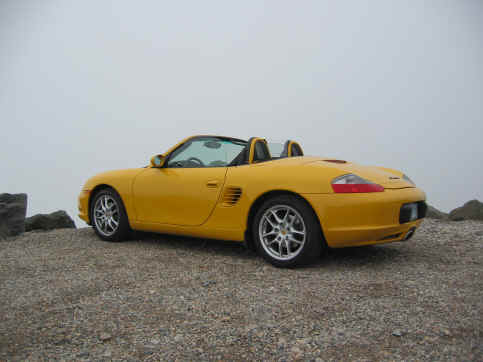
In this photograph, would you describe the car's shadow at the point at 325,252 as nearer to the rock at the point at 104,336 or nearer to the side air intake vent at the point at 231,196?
the side air intake vent at the point at 231,196

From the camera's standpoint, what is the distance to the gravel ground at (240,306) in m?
2.42

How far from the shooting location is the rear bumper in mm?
3699

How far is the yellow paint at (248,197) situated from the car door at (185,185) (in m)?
0.01

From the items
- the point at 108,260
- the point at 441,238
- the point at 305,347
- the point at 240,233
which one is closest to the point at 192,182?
the point at 240,233

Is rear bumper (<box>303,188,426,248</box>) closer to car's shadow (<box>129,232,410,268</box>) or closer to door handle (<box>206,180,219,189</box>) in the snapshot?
car's shadow (<box>129,232,410,268</box>)

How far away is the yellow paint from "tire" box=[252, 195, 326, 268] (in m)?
0.10

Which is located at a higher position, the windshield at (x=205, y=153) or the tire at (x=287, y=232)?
the windshield at (x=205, y=153)

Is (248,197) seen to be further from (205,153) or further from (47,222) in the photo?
(47,222)

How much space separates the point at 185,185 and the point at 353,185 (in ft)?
6.56

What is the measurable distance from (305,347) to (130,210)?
357 centimetres

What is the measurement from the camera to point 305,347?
2402mm

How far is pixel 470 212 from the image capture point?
757 cm

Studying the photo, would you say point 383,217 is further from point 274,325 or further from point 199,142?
point 199,142

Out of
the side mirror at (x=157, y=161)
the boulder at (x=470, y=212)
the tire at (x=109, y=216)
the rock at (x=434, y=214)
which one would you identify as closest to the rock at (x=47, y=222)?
the tire at (x=109, y=216)
